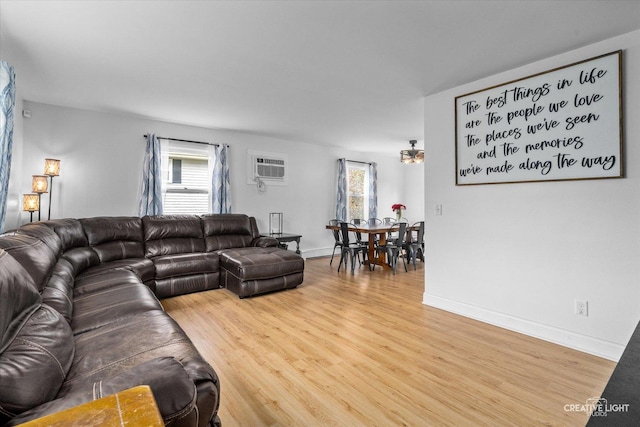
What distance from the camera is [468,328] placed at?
290 centimetres

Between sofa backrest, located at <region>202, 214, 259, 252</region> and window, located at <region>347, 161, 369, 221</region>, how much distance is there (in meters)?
3.03

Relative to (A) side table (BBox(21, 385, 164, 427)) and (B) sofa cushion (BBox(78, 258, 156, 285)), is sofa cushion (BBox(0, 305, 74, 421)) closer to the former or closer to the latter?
(A) side table (BBox(21, 385, 164, 427))

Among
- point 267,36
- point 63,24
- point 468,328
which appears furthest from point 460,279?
point 63,24

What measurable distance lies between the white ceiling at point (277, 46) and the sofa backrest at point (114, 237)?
1561mm

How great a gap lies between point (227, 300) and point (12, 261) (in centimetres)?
260

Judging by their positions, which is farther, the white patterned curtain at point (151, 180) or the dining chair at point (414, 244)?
the dining chair at point (414, 244)

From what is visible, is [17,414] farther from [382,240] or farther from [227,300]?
[382,240]

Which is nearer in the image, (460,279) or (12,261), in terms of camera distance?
(12,261)

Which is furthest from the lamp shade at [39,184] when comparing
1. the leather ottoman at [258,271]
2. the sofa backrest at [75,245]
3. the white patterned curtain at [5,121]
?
the leather ottoman at [258,271]

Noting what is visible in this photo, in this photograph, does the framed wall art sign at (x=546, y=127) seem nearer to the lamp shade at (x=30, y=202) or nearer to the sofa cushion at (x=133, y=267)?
the sofa cushion at (x=133, y=267)

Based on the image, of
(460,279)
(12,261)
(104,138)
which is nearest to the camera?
(12,261)

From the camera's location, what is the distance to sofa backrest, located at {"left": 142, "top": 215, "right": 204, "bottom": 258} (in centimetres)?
420

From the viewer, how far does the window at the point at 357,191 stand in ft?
24.6

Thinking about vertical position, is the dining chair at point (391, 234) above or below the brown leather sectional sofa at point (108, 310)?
above
